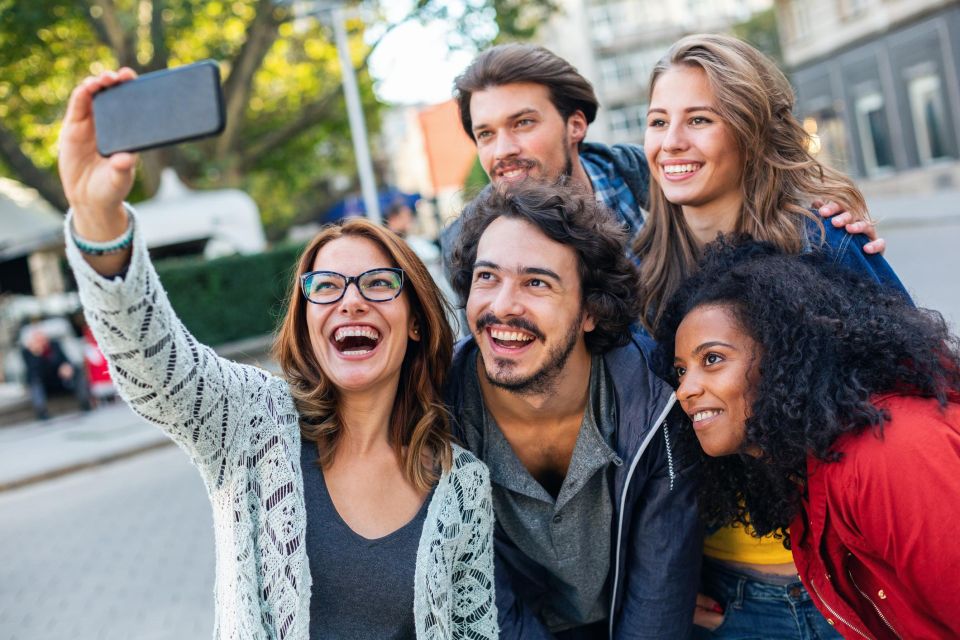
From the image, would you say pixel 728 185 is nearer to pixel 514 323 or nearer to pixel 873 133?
pixel 514 323

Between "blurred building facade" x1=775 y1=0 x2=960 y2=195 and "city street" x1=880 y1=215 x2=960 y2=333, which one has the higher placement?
"blurred building facade" x1=775 y1=0 x2=960 y2=195

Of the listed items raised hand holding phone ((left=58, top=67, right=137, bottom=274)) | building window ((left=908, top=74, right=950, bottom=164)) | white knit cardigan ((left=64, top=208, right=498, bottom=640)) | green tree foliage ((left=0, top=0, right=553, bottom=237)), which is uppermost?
green tree foliage ((left=0, top=0, right=553, bottom=237))

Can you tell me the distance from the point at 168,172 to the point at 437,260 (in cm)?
1048

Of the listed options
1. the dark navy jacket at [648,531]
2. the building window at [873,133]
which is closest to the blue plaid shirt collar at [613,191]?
the dark navy jacket at [648,531]

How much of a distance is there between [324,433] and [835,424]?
51.6 inches

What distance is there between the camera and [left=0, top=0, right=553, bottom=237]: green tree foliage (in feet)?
55.5

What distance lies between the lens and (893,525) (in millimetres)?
1941

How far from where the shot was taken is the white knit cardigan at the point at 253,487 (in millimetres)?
2107

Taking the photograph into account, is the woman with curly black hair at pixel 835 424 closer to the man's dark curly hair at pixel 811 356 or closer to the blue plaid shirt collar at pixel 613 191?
the man's dark curly hair at pixel 811 356

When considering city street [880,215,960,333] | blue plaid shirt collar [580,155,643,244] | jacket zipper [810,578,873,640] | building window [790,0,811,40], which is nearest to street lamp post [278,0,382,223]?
city street [880,215,960,333]

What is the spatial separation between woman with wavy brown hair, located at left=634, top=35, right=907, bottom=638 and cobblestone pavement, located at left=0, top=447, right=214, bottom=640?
378 cm

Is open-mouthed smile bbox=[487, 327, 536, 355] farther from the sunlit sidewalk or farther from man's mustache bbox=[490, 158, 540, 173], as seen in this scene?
the sunlit sidewalk

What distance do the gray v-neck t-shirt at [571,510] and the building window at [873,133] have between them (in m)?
28.5

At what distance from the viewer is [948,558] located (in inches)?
74.9
